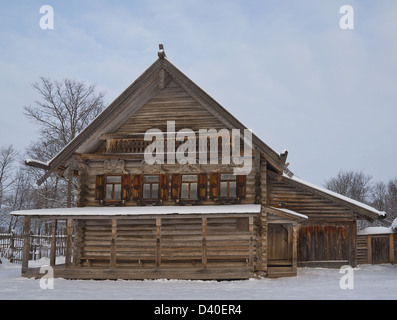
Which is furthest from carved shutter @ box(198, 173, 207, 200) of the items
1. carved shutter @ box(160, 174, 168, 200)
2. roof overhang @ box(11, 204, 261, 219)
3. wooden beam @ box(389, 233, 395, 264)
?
wooden beam @ box(389, 233, 395, 264)

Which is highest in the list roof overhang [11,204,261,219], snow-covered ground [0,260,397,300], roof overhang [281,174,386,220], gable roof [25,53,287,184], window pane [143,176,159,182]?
gable roof [25,53,287,184]

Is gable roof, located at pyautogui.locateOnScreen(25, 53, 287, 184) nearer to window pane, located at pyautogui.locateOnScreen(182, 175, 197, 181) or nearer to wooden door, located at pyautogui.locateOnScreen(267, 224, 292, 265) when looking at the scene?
window pane, located at pyautogui.locateOnScreen(182, 175, 197, 181)

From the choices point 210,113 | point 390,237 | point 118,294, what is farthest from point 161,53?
point 390,237

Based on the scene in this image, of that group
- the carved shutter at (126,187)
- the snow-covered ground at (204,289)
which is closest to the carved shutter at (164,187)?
the carved shutter at (126,187)

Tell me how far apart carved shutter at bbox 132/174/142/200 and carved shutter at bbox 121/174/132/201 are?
0.65ft

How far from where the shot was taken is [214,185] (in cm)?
2123

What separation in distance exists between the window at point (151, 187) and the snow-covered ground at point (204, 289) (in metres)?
4.48

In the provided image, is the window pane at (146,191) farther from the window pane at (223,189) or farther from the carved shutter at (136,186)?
the window pane at (223,189)

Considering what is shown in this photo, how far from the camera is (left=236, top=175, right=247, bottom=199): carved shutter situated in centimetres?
2102

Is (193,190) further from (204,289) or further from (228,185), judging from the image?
(204,289)

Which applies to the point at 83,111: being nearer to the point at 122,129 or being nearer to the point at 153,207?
the point at 122,129

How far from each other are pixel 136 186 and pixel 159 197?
1304 millimetres

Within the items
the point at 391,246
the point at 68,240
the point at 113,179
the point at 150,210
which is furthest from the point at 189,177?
the point at 391,246
